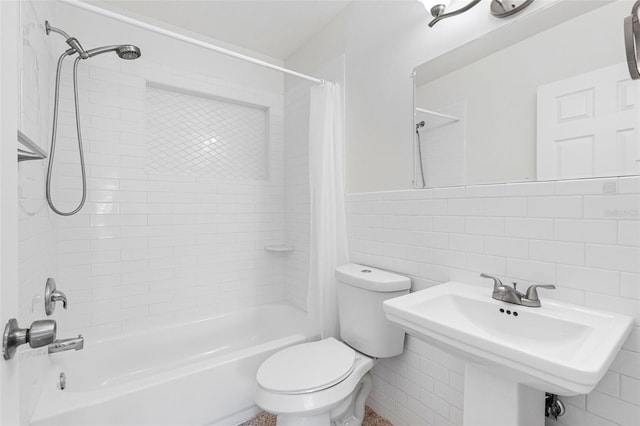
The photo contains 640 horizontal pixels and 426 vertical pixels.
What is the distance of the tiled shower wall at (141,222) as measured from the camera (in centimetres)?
185

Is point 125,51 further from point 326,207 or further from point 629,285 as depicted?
point 629,285

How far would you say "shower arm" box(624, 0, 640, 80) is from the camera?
0.90 metres

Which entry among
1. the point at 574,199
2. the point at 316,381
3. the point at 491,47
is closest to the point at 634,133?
the point at 574,199

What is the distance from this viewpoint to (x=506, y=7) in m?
1.18

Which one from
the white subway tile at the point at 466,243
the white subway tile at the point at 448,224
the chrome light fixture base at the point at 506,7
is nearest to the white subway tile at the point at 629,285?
the white subway tile at the point at 466,243

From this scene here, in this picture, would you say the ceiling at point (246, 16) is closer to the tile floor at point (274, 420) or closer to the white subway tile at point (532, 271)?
the white subway tile at point (532, 271)

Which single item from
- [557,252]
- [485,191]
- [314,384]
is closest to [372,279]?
[314,384]

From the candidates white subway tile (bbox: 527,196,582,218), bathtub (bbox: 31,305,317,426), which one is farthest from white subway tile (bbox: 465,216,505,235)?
bathtub (bbox: 31,305,317,426)

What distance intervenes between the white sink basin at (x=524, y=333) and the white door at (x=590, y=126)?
46cm

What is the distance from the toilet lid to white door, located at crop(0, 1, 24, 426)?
94 cm

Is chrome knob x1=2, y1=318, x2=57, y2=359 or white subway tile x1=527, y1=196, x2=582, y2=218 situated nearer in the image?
chrome knob x1=2, y1=318, x2=57, y2=359

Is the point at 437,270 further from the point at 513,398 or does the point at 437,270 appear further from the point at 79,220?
the point at 79,220

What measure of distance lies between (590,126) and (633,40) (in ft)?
0.84

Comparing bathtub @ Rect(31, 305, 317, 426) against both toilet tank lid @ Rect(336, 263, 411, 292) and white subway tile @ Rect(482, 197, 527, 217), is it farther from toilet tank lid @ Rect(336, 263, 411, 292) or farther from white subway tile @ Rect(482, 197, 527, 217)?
white subway tile @ Rect(482, 197, 527, 217)
